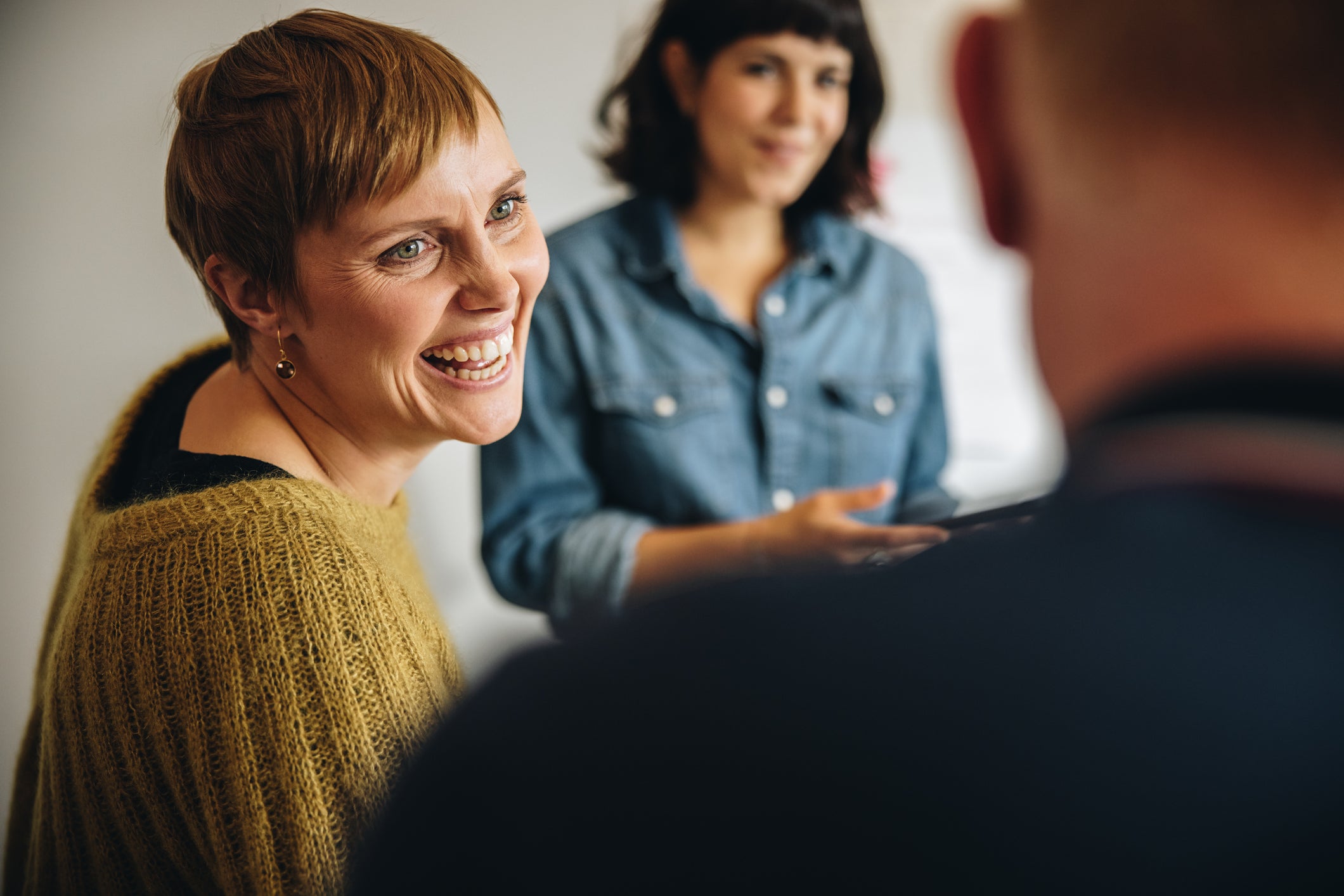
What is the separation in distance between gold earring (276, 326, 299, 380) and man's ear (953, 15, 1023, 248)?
0.64 m

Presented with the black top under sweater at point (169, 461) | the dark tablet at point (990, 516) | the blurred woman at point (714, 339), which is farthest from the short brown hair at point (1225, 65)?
the blurred woman at point (714, 339)

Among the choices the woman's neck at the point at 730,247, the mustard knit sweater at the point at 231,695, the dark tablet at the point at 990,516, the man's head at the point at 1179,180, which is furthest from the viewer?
the woman's neck at the point at 730,247

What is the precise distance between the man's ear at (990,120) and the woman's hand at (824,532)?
64cm

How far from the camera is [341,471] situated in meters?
0.93

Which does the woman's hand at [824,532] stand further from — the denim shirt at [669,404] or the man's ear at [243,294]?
the man's ear at [243,294]

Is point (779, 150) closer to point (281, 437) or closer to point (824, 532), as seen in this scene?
point (824, 532)

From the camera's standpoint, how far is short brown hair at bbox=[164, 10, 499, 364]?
0.76 m

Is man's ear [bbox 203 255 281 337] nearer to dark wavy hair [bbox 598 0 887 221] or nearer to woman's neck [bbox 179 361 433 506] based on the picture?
woman's neck [bbox 179 361 433 506]

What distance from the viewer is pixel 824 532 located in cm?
113

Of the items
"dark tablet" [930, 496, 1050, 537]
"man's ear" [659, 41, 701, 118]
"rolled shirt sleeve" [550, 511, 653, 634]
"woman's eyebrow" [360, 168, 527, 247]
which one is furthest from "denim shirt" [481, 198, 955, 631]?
"dark tablet" [930, 496, 1050, 537]

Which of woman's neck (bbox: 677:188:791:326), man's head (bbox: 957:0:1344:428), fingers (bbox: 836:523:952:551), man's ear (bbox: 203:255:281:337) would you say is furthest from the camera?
woman's neck (bbox: 677:188:791:326)

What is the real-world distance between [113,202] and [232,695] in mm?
913

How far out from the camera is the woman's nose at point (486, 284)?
0.83 m

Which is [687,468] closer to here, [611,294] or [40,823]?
[611,294]
